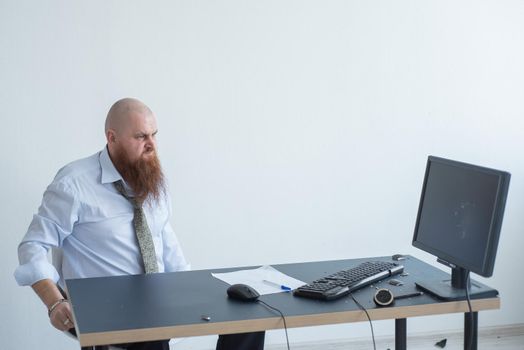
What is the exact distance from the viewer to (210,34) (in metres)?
3.83

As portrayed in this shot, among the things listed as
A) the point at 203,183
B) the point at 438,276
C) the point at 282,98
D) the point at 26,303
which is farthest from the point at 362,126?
the point at 26,303

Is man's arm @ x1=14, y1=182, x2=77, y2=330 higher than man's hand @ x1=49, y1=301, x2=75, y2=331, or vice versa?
man's arm @ x1=14, y1=182, x2=77, y2=330

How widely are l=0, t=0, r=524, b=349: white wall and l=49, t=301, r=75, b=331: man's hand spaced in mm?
1247

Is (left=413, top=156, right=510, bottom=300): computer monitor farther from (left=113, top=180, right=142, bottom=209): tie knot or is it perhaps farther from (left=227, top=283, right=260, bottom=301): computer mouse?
(left=113, top=180, right=142, bottom=209): tie knot

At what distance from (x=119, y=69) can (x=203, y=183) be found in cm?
69

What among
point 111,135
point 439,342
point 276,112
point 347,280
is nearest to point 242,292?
point 347,280

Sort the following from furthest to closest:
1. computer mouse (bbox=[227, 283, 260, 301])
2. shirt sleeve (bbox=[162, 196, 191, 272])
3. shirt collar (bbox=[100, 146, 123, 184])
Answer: shirt sleeve (bbox=[162, 196, 191, 272])
shirt collar (bbox=[100, 146, 123, 184])
computer mouse (bbox=[227, 283, 260, 301])

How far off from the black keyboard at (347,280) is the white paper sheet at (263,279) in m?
0.08

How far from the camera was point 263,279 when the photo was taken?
8.75 ft

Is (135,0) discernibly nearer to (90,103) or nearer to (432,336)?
(90,103)

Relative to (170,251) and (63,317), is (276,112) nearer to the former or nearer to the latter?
(170,251)

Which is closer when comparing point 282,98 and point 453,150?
point 282,98

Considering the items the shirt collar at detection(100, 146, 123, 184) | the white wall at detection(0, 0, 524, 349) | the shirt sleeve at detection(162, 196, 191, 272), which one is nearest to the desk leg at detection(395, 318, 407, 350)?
the shirt sleeve at detection(162, 196, 191, 272)

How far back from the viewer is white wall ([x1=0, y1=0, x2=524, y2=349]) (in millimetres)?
3662
